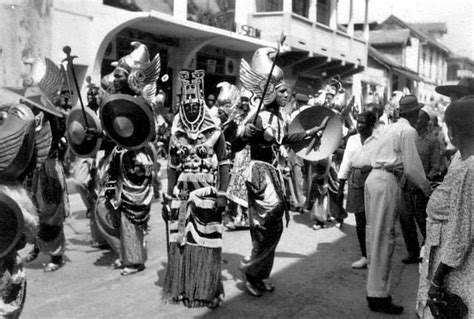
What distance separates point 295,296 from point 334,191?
11.9 ft

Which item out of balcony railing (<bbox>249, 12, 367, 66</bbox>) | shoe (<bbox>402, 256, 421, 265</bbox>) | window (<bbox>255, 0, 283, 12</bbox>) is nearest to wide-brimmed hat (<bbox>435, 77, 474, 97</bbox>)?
shoe (<bbox>402, 256, 421, 265</bbox>)

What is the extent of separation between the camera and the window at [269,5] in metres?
21.0

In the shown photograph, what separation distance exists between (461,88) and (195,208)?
8.23 feet

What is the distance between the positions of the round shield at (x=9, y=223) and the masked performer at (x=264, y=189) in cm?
282

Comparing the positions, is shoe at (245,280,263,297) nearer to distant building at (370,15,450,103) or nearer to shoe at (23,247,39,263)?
shoe at (23,247,39,263)

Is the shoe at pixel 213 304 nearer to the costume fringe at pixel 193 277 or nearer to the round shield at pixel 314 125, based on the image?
the costume fringe at pixel 193 277

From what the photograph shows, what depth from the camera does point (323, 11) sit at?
1012 inches

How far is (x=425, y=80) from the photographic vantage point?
148 feet

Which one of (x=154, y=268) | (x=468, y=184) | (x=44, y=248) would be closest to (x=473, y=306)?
(x=468, y=184)

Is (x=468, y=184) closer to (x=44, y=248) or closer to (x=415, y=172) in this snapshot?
(x=415, y=172)

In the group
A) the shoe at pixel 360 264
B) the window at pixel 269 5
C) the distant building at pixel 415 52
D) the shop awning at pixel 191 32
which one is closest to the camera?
the shoe at pixel 360 264

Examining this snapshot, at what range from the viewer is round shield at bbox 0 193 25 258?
2.59 meters

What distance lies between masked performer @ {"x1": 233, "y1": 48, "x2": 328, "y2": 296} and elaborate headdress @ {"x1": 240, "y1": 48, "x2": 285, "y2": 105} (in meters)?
0.01

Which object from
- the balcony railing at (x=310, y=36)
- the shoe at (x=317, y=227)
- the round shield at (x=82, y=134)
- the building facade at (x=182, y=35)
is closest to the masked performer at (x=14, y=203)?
the round shield at (x=82, y=134)
